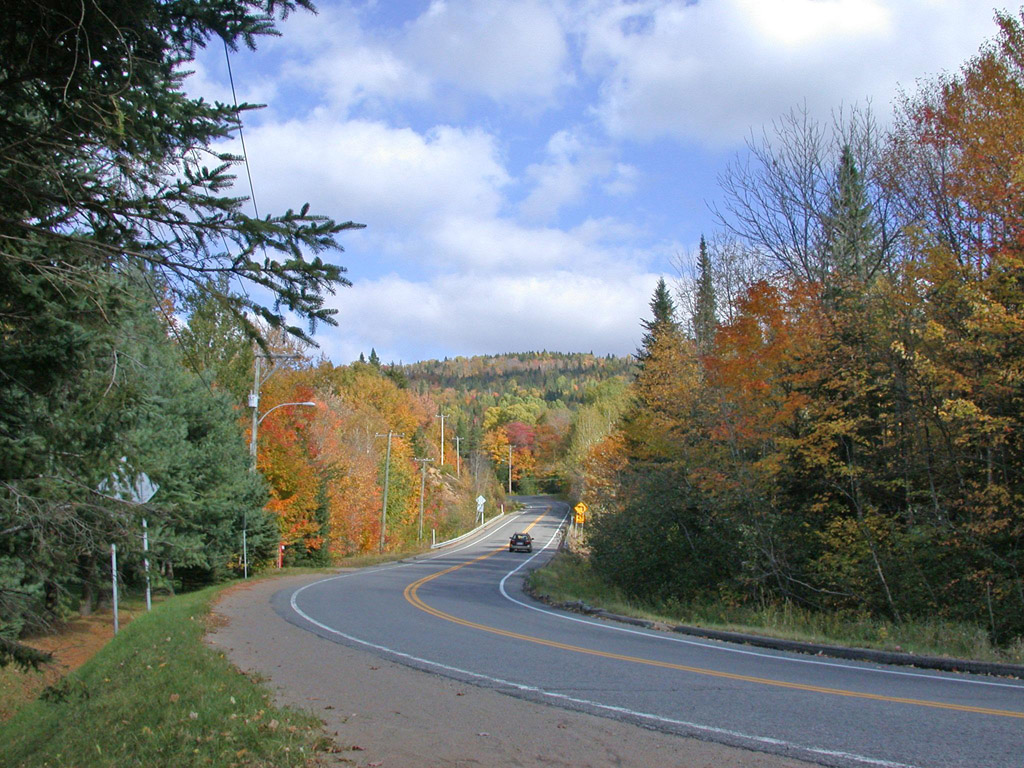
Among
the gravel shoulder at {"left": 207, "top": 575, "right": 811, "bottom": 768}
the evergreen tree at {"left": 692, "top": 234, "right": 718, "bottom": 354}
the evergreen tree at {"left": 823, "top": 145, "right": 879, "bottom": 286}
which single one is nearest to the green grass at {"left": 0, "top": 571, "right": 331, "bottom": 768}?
the gravel shoulder at {"left": 207, "top": 575, "right": 811, "bottom": 768}

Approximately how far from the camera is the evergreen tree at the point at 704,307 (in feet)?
111

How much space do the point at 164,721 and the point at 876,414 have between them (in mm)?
16556

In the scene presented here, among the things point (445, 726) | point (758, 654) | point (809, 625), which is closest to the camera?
point (445, 726)

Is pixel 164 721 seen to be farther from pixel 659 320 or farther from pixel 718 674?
pixel 659 320

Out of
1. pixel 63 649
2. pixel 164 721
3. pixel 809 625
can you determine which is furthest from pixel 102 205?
pixel 63 649

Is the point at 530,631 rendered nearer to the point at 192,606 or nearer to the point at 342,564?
the point at 192,606

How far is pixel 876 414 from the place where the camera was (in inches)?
741

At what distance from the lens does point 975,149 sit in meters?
16.9

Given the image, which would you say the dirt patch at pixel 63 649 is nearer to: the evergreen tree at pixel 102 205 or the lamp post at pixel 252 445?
the lamp post at pixel 252 445

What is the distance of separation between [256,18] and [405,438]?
2990 inches

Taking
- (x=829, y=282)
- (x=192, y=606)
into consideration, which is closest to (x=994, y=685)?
(x=829, y=282)

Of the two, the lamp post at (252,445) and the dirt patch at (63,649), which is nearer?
the dirt patch at (63,649)

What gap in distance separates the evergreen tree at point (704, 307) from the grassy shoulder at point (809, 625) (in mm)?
12535

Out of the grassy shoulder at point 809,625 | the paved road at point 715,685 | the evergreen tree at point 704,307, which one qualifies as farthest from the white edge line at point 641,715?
the evergreen tree at point 704,307
